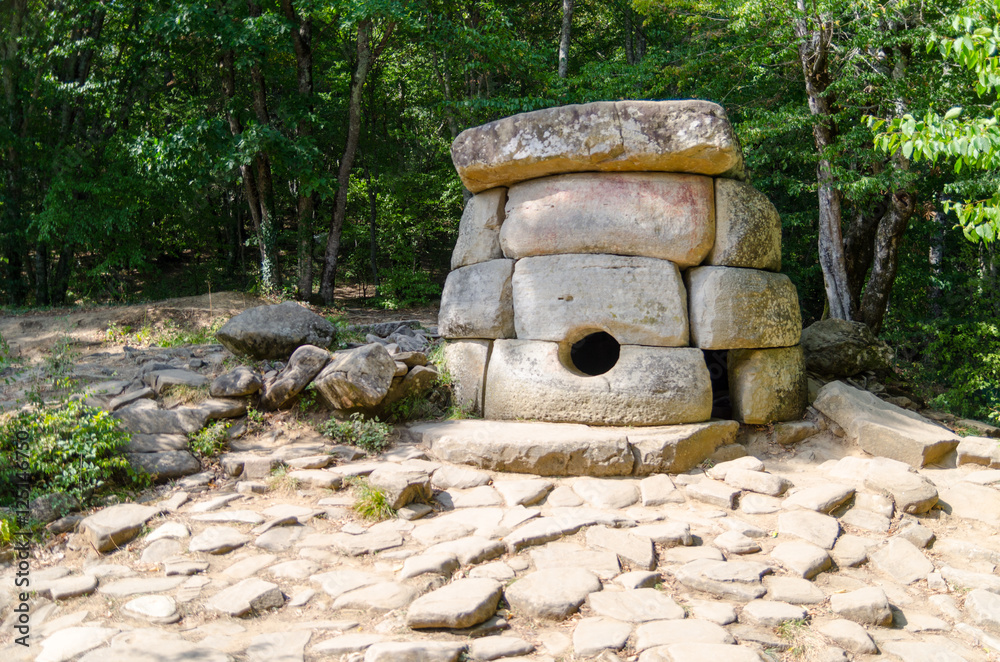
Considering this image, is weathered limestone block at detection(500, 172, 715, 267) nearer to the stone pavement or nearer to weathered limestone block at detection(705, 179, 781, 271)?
weathered limestone block at detection(705, 179, 781, 271)

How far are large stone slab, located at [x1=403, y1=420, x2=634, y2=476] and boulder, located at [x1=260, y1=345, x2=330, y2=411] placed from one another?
1.19 m

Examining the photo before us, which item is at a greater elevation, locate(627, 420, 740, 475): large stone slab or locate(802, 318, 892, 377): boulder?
locate(802, 318, 892, 377): boulder

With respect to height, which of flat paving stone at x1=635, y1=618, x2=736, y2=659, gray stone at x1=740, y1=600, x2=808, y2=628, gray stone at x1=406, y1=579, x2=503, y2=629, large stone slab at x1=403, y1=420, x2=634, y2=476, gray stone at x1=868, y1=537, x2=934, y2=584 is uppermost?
large stone slab at x1=403, y1=420, x2=634, y2=476

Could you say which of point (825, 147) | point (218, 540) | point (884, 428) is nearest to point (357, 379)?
point (218, 540)

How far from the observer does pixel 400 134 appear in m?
16.0

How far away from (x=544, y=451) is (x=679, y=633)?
80.5 inches

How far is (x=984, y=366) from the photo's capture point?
27.3ft

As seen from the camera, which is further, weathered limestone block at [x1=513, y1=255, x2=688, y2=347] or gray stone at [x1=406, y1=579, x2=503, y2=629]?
weathered limestone block at [x1=513, y1=255, x2=688, y2=347]

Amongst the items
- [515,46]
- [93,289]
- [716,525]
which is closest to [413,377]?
[716,525]

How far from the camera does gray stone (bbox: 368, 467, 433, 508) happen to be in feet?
13.5

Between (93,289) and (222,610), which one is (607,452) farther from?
(93,289)

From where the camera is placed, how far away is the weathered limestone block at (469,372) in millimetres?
5863

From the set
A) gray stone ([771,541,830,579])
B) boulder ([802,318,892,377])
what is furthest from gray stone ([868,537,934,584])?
boulder ([802,318,892,377])

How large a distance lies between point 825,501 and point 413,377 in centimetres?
331
